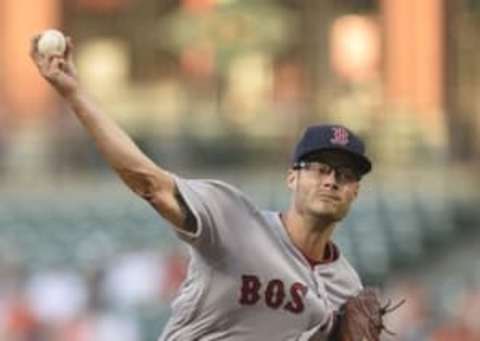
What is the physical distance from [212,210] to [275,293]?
0.90ft

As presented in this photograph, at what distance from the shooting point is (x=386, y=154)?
55.2ft

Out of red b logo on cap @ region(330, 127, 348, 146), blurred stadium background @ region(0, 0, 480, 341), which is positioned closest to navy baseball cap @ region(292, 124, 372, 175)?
red b logo on cap @ region(330, 127, 348, 146)

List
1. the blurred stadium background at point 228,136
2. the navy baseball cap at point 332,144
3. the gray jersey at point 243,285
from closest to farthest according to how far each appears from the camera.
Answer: the gray jersey at point 243,285
the navy baseball cap at point 332,144
the blurred stadium background at point 228,136

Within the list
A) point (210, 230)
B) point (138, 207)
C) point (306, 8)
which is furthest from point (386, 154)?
point (210, 230)

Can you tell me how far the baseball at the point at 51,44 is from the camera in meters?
4.96

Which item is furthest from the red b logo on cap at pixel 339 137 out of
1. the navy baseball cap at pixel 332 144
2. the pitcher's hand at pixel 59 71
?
the pitcher's hand at pixel 59 71

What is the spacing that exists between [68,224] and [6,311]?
362 centimetres

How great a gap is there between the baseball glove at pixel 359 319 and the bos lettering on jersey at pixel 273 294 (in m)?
0.14

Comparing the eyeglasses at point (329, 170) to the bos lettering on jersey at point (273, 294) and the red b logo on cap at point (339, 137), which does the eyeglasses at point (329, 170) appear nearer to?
the red b logo on cap at point (339, 137)

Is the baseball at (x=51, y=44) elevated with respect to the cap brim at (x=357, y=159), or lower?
elevated

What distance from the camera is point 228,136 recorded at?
57.3 feet

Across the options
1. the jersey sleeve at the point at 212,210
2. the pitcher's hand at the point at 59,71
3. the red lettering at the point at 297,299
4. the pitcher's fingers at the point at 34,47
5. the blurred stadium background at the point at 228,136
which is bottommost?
the blurred stadium background at the point at 228,136

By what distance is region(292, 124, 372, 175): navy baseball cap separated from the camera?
17.2ft

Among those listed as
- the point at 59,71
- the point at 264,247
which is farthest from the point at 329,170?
the point at 59,71
